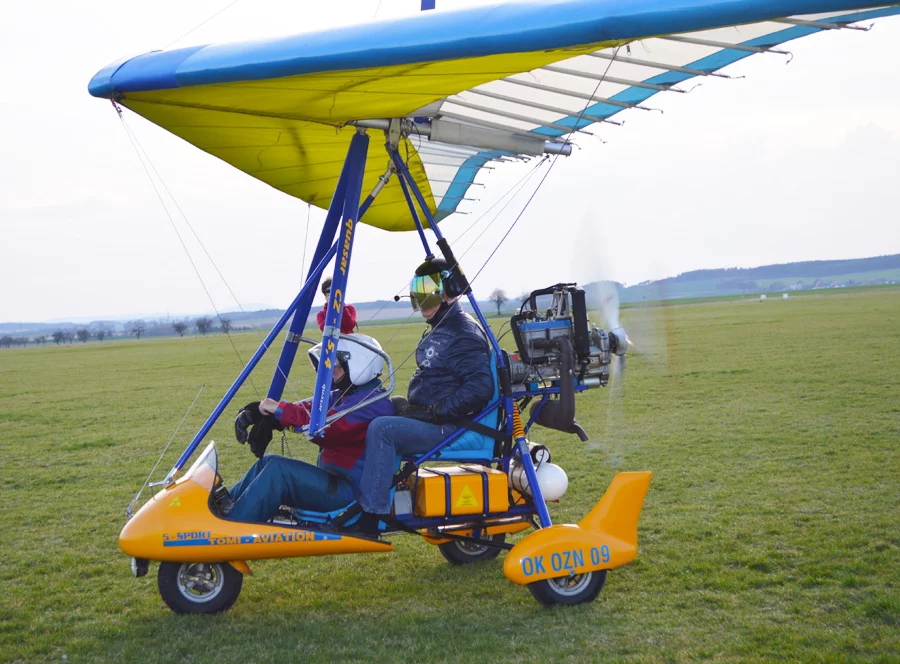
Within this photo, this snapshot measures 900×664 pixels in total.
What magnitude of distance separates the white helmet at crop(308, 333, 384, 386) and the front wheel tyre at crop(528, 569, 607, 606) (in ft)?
5.40

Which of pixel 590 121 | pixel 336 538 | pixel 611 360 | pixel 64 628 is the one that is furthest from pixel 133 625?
pixel 590 121

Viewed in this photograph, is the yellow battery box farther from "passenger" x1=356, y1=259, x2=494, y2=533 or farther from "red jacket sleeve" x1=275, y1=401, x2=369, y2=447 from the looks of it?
"red jacket sleeve" x1=275, y1=401, x2=369, y2=447

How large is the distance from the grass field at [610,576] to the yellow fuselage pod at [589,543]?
242 mm

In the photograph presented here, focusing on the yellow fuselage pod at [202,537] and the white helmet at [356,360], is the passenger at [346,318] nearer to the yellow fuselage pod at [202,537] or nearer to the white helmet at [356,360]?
the white helmet at [356,360]

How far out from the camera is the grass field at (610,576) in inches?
166

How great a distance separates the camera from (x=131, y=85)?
4.32 meters

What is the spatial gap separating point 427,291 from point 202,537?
2.03 metres

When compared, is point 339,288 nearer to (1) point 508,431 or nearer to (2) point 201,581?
(1) point 508,431

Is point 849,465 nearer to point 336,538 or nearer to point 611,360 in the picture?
point 611,360

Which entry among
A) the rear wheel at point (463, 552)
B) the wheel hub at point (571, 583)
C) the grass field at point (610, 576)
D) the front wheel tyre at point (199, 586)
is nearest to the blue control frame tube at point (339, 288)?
the front wheel tyre at point (199, 586)

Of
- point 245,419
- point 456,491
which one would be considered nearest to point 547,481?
point 456,491

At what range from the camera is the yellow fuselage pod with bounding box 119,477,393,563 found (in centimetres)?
452

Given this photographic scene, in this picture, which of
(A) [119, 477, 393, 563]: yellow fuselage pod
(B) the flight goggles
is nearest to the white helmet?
(B) the flight goggles

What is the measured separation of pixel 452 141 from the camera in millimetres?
5805
